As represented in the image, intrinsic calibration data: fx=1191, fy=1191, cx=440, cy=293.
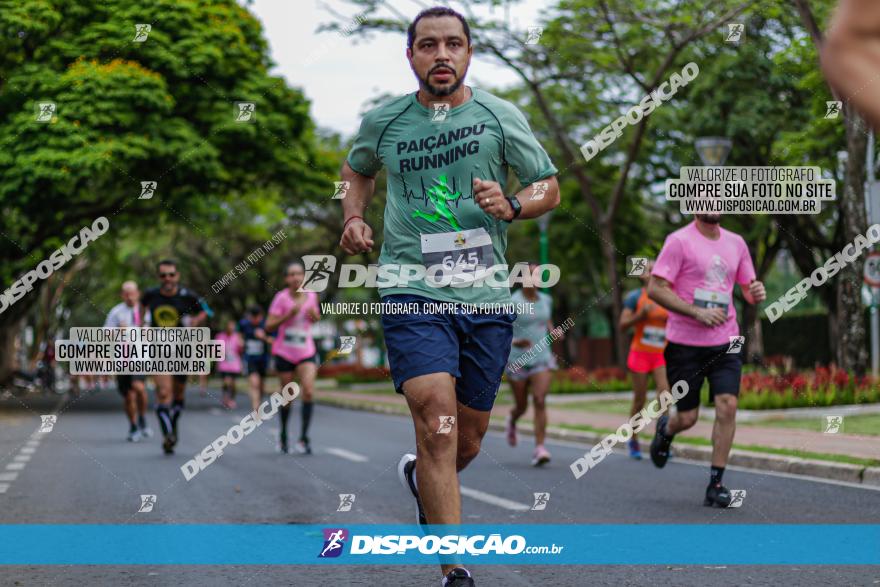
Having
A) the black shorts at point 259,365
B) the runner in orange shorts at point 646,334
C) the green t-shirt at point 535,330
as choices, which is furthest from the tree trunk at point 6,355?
Result: the runner in orange shorts at point 646,334

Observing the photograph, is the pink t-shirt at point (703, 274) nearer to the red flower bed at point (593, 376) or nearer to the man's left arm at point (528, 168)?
the man's left arm at point (528, 168)

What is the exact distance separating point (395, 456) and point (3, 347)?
2607 cm

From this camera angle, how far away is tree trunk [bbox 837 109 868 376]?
16.6m

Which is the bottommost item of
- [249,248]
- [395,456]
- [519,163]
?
→ [395,456]

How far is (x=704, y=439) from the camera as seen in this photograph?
39.7 feet

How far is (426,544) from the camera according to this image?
Answer: 544 cm

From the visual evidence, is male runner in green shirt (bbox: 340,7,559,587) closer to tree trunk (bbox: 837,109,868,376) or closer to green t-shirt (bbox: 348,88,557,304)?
green t-shirt (bbox: 348,88,557,304)

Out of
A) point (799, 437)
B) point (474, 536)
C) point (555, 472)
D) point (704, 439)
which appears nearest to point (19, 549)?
point (474, 536)

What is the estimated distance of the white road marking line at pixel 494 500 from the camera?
25.5 ft

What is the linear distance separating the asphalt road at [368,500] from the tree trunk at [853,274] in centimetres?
558

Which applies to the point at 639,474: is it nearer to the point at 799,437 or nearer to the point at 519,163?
the point at 799,437

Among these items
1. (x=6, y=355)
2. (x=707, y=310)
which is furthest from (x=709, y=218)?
(x=6, y=355)

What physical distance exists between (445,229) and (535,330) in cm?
715

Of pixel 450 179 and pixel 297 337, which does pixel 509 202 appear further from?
pixel 297 337
